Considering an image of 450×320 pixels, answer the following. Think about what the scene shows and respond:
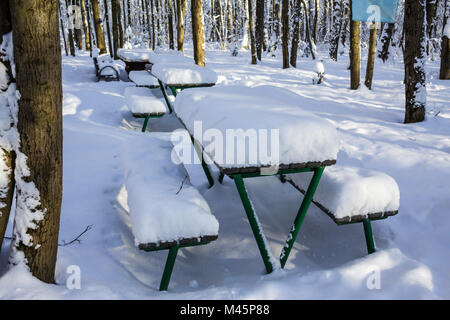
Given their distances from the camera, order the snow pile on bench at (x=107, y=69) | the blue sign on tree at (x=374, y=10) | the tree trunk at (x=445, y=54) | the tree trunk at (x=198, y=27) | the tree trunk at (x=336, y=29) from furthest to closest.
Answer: the tree trunk at (x=336, y=29)
the snow pile on bench at (x=107, y=69)
the tree trunk at (x=445, y=54)
the tree trunk at (x=198, y=27)
the blue sign on tree at (x=374, y=10)

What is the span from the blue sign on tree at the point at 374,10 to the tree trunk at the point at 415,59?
269 centimetres

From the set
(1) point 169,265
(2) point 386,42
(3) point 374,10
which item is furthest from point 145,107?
(2) point 386,42

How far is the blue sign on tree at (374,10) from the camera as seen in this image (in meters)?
8.15

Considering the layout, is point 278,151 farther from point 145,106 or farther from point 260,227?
point 145,106

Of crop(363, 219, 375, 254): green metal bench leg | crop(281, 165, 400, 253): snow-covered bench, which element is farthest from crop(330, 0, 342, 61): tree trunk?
crop(363, 219, 375, 254): green metal bench leg

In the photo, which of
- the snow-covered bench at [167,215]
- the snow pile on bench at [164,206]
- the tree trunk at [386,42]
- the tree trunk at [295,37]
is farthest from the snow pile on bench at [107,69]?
the tree trunk at [386,42]

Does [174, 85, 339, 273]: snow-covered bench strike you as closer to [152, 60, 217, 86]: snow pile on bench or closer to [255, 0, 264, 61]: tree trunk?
[152, 60, 217, 86]: snow pile on bench

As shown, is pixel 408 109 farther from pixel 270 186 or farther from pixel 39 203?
pixel 39 203

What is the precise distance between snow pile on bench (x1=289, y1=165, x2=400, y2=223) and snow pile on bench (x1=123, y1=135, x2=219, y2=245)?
3.28 feet

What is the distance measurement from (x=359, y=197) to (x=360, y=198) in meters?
0.01

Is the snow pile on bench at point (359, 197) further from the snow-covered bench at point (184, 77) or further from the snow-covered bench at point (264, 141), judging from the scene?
the snow-covered bench at point (184, 77)

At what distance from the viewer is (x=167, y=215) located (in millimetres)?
2301

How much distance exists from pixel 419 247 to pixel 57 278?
2943mm

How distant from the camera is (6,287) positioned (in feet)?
6.81
